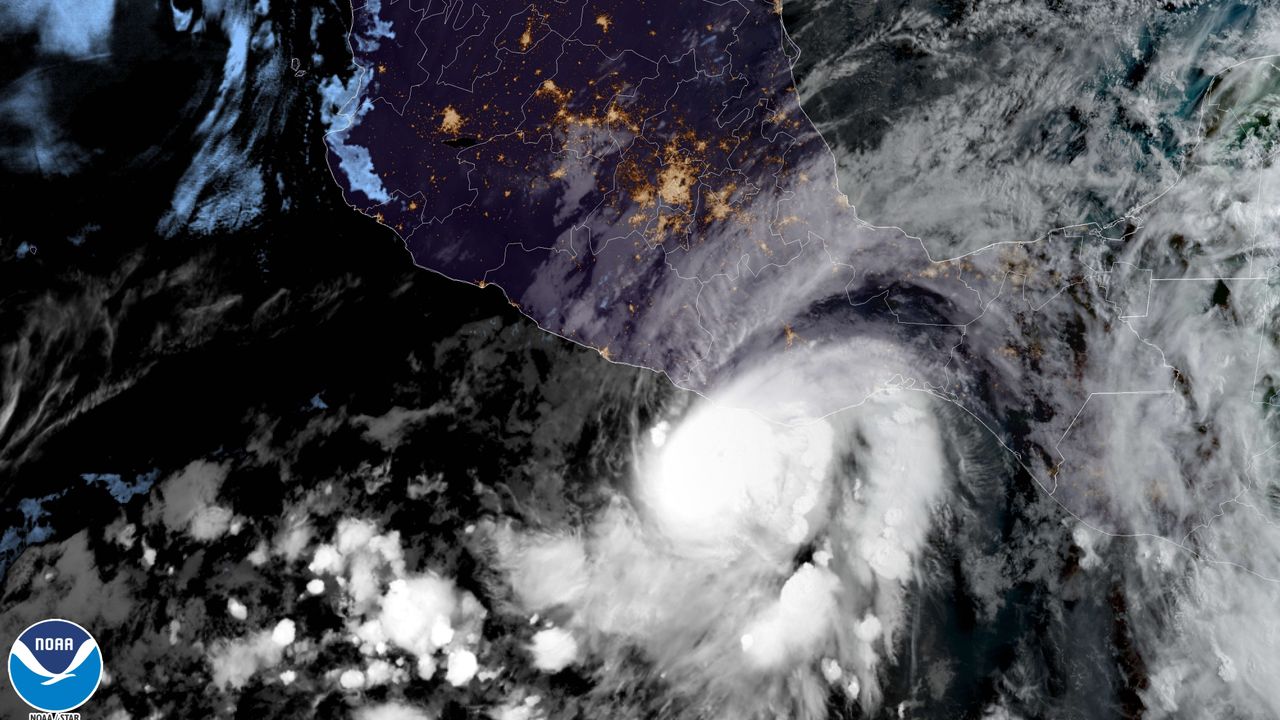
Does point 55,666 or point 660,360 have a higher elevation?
point 55,666

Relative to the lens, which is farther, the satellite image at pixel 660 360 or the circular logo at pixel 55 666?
the satellite image at pixel 660 360

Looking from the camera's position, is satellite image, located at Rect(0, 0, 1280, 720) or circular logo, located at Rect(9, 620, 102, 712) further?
satellite image, located at Rect(0, 0, 1280, 720)

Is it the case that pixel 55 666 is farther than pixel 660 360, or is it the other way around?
pixel 660 360

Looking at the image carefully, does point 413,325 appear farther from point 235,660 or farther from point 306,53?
point 235,660
